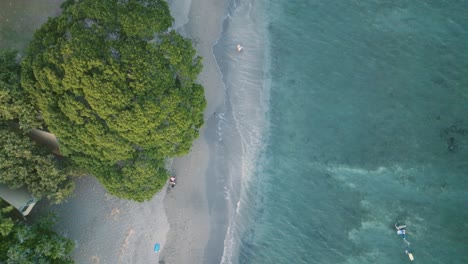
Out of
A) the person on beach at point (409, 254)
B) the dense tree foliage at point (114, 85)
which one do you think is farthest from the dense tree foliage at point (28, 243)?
the person on beach at point (409, 254)

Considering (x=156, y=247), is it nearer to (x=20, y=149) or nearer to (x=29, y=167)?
(x=29, y=167)

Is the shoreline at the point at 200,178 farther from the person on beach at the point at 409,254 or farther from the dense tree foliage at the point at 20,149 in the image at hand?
the person on beach at the point at 409,254

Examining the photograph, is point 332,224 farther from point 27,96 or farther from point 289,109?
point 27,96

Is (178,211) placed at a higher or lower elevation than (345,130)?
lower

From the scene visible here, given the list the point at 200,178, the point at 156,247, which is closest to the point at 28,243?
the point at 156,247

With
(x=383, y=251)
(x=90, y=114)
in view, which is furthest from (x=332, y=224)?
(x=90, y=114)

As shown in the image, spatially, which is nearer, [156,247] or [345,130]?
[345,130]

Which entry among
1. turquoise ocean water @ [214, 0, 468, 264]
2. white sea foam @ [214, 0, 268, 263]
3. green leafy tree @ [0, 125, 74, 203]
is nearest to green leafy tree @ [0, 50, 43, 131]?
green leafy tree @ [0, 125, 74, 203]
